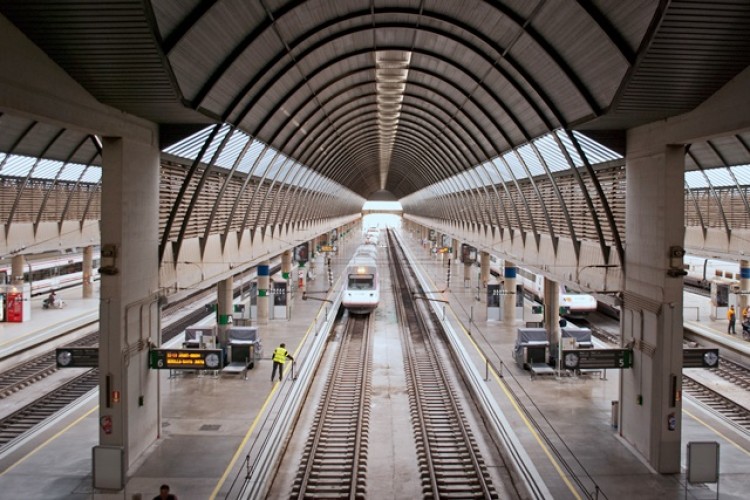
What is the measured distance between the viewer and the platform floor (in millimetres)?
12039

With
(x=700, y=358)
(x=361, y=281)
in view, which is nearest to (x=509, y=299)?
(x=361, y=281)

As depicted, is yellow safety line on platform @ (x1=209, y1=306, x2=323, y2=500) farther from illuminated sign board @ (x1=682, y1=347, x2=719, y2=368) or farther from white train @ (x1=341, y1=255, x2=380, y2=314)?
white train @ (x1=341, y1=255, x2=380, y2=314)

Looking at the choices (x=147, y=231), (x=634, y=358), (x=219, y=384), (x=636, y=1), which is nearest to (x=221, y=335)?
(x=219, y=384)

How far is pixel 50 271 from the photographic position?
134 feet

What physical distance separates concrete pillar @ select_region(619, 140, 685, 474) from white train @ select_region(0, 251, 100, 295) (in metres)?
32.8

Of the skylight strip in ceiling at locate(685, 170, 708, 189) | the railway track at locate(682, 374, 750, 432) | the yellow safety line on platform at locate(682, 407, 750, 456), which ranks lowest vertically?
the railway track at locate(682, 374, 750, 432)

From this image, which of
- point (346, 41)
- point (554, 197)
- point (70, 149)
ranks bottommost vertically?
point (554, 197)

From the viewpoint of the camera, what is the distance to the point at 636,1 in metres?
10.1

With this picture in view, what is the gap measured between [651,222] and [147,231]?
36.0 feet

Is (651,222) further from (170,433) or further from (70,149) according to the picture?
(70,149)

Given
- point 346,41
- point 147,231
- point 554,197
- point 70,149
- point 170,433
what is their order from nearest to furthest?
point 147,231 < point 170,433 < point 346,41 < point 554,197 < point 70,149

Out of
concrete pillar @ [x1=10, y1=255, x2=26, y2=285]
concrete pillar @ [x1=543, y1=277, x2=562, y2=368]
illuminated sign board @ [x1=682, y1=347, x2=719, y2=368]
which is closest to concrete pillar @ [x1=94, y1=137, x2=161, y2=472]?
illuminated sign board @ [x1=682, y1=347, x2=719, y2=368]

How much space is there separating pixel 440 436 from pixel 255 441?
4.63m

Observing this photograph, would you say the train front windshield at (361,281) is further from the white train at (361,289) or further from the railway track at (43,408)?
the railway track at (43,408)
